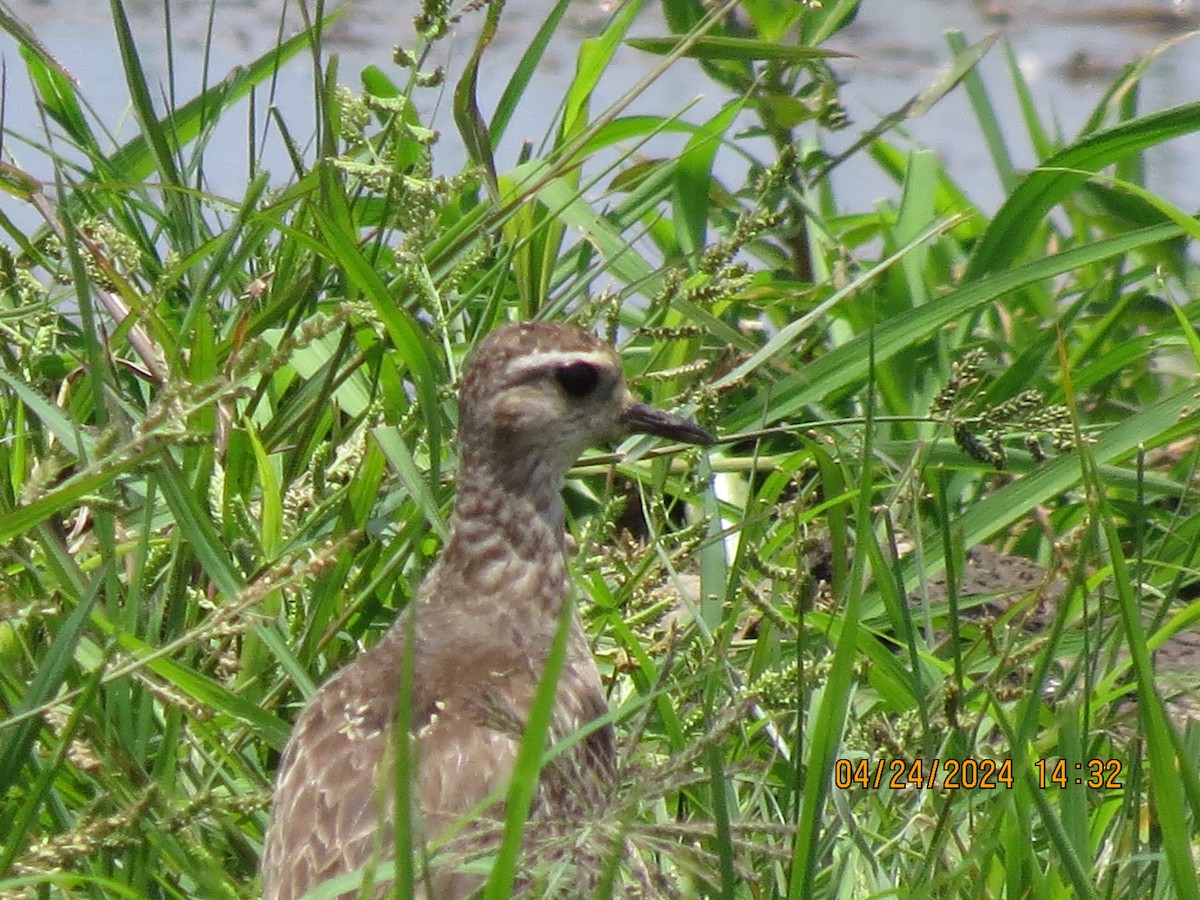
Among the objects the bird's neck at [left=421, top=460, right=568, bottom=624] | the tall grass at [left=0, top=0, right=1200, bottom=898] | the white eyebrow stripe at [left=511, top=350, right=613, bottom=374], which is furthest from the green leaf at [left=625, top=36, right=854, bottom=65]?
the bird's neck at [left=421, top=460, right=568, bottom=624]

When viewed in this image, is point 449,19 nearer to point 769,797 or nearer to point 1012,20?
point 769,797

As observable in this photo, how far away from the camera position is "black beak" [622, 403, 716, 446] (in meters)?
3.43

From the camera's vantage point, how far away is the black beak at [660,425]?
343 centimetres

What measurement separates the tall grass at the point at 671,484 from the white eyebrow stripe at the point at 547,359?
106mm

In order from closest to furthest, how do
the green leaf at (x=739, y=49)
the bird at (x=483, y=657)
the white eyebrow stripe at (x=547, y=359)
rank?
the bird at (x=483, y=657) → the white eyebrow stripe at (x=547, y=359) → the green leaf at (x=739, y=49)

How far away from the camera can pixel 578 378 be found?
3.40 metres

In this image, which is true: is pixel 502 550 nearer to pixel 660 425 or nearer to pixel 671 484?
pixel 660 425

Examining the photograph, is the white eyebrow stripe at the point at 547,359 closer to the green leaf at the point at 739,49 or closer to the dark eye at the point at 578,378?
the dark eye at the point at 578,378
